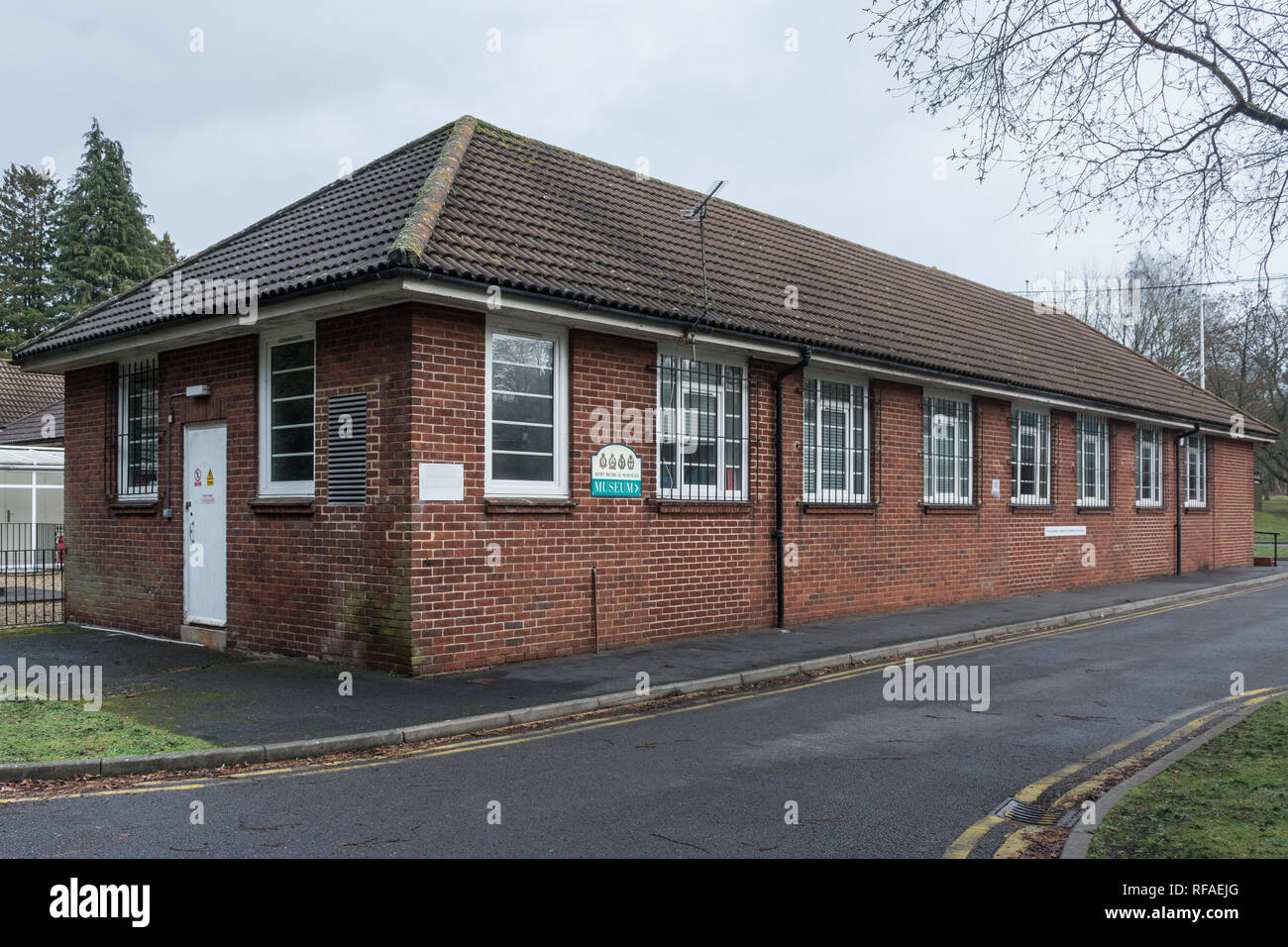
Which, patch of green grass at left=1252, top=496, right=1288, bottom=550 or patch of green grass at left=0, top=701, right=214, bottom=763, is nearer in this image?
patch of green grass at left=0, top=701, right=214, bottom=763

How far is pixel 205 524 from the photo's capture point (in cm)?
1251

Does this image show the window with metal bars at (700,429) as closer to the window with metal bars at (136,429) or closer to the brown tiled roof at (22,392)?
the window with metal bars at (136,429)


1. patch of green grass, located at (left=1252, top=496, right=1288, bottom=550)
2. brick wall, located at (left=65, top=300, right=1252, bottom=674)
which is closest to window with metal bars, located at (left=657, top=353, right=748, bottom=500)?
brick wall, located at (left=65, top=300, right=1252, bottom=674)

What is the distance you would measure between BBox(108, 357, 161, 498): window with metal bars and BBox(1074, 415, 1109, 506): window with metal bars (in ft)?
56.1

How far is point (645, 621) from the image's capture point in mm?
12391

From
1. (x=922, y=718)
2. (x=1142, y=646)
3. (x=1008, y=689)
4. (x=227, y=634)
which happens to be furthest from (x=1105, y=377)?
(x=227, y=634)

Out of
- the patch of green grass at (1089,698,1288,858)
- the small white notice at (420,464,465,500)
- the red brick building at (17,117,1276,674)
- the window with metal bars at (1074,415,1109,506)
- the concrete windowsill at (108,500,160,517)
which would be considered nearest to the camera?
the patch of green grass at (1089,698,1288,858)

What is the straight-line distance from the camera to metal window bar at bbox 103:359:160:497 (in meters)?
13.5

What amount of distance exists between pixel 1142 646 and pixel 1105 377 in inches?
478

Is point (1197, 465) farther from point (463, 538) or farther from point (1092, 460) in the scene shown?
point (463, 538)

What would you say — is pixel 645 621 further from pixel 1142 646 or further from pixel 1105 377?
pixel 1105 377

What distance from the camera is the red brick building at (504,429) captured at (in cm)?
1041

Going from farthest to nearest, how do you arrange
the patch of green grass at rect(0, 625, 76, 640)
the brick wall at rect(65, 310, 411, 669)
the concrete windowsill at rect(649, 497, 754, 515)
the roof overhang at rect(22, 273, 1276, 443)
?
1. the patch of green grass at rect(0, 625, 76, 640)
2. the concrete windowsill at rect(649, 497, 754, 515)
3. the brick wall at rect(65, 310, 411, 669)
4. the roof overhang at rect(22, 273, 1276, 443)

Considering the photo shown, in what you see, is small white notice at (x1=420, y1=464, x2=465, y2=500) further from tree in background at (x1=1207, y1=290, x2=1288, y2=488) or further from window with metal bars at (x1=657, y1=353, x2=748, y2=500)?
tree in background at (x1=1207, y1=290, x2=1288, y2=488)
